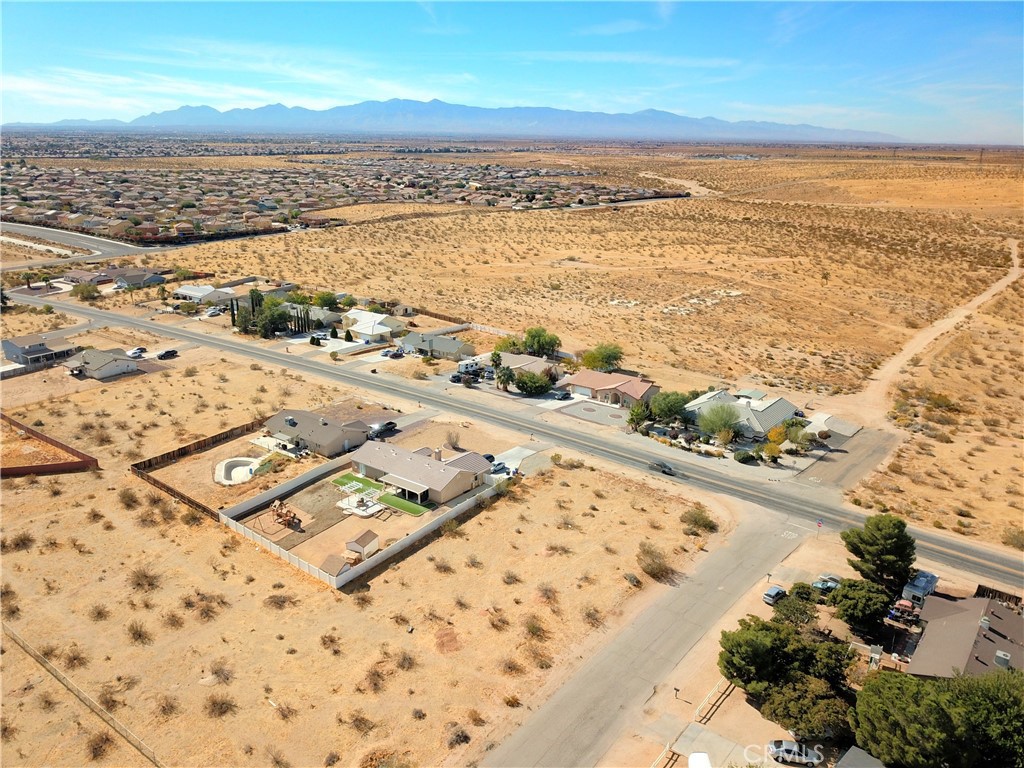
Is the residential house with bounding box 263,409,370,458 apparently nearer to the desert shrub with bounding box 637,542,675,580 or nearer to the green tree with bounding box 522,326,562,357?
the green tree with bounding box 522,326,562,357

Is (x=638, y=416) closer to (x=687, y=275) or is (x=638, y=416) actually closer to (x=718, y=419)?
(x=718, y=419)

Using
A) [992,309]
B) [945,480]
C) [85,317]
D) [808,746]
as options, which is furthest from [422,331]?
[992,309]

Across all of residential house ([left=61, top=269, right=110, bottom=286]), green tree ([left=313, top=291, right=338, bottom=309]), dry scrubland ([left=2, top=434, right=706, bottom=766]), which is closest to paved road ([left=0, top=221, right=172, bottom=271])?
residential house ([left=61, top=269, right=110, bottom=286])

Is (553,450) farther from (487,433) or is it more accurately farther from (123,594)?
(123,594)

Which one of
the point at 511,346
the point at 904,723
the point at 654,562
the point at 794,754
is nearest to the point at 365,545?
the point at 654,562

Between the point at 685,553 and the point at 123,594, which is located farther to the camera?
the point at 685,553

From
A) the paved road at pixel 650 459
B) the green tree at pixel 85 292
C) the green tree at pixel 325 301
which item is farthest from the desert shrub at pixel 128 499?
the green tree at pixel 85 292

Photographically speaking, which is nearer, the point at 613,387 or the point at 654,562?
the point at 654,562
